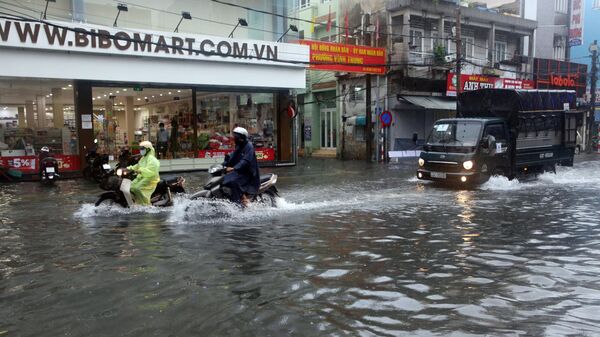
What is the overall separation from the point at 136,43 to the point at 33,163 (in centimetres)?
560

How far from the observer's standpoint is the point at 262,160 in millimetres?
21922

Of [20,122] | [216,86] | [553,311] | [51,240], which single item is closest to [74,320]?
[51,240]

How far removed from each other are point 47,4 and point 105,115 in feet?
14.5

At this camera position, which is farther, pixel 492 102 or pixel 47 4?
pixel 47 4

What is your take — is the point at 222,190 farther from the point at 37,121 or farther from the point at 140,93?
the point at 140,93

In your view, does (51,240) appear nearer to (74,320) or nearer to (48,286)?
(48,286)

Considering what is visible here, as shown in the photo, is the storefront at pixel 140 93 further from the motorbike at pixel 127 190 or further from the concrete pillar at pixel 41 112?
the motorbike at pixel 127 190

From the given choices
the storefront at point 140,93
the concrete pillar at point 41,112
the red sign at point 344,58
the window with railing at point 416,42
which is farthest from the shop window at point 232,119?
the window with railing at point 416,42

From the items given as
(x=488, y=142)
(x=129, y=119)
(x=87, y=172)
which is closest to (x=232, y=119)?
(x=129, y=119)

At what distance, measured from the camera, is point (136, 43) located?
677 inches

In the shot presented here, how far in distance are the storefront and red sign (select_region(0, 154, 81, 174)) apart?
3 cm

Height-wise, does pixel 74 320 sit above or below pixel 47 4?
below

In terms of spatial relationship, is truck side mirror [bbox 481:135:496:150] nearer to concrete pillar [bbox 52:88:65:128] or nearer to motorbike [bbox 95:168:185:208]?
motorbike [bbox 95:168:185:208]

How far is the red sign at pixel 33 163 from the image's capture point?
1638 centimetres
